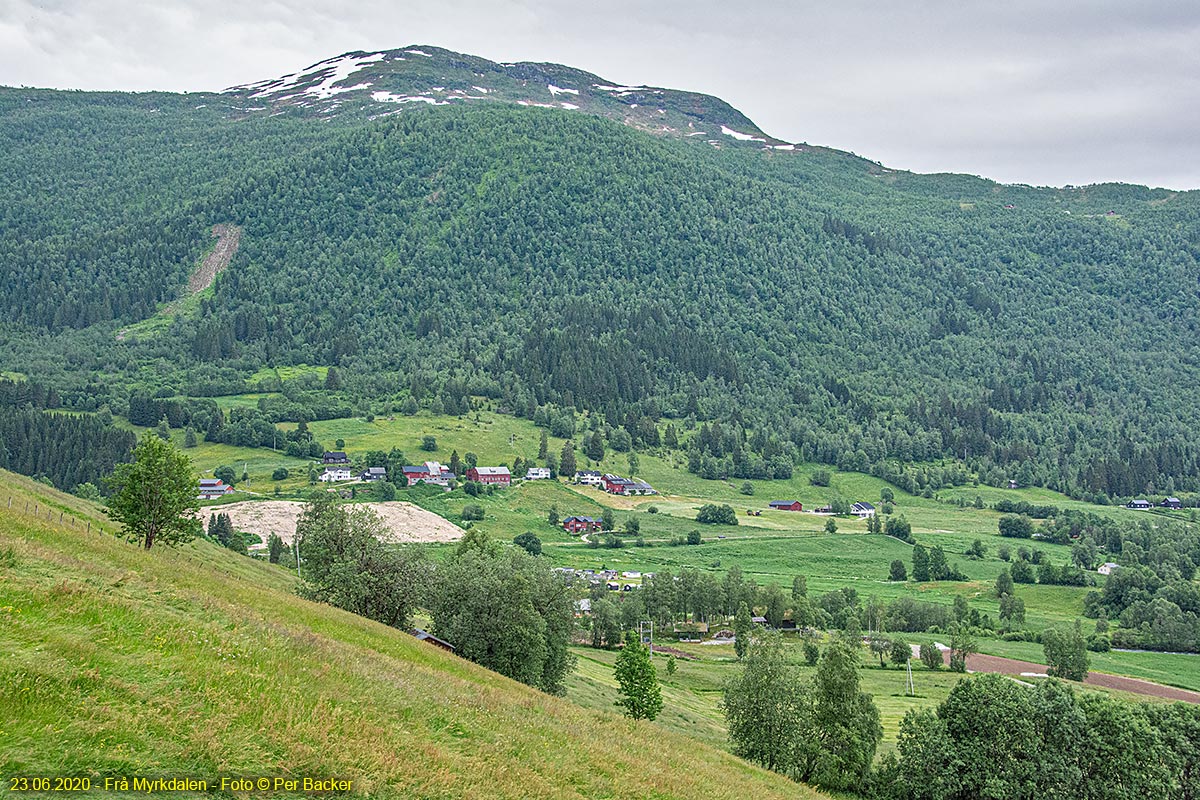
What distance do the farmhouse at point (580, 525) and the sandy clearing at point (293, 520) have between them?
78.7 feet

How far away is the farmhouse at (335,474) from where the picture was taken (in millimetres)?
177625

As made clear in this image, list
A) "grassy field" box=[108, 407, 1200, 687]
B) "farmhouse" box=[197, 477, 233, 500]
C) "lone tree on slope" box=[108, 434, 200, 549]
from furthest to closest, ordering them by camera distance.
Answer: "farmhouse" box=[197, 477, 233, 500] → "grassy field" box=[108, 407, 1200, 687] → "lone tree on slope" box=[108, 434, 200, 549]

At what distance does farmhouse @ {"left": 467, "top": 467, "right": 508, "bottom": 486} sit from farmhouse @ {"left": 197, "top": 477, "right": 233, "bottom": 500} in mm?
47370

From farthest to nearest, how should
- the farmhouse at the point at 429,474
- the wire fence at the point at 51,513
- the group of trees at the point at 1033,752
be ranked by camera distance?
the farmhouse at the point at 429,474 < the group of trees at the point at 1033,752 < the wire fence at the point at 51,513

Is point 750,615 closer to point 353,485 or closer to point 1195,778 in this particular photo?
point 1195,778

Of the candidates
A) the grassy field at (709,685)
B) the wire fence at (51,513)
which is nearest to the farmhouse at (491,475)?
the grassy field at (709,685)

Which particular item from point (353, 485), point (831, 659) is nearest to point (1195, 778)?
point (831, 659)

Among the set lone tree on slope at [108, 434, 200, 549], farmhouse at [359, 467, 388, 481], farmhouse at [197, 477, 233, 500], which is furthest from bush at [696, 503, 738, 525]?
lone tree on slope at [108, 434, 200, 549]

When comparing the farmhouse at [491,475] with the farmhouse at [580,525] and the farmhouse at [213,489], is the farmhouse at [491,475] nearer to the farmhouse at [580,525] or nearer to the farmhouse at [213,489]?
the farmhouse at [580,525]

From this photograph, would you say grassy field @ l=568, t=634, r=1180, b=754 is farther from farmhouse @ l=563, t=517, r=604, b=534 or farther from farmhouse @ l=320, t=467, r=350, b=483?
farmhouse @ l=320, t=467, r=350, b=483

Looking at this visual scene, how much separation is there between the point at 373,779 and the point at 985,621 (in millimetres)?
123108

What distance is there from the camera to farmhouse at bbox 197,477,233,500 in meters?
160

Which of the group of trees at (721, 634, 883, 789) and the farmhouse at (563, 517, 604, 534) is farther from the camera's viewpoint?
the farmhouse at (563, 517, 604, 534)

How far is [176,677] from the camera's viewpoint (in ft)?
67.1
